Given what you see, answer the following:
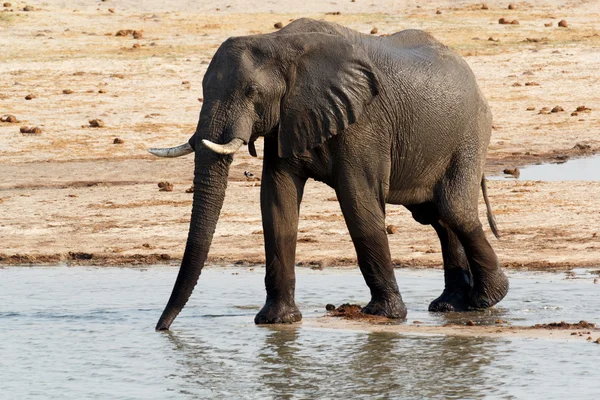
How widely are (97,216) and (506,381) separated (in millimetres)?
7162

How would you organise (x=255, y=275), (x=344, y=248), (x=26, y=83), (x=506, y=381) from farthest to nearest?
(x=26, y=83) → (x=344, y=248) → (x=255, y=275) → (x=506, y=381)

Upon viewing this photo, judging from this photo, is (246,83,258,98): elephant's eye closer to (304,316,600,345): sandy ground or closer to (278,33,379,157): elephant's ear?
(278,33,379,157): elephant's ear

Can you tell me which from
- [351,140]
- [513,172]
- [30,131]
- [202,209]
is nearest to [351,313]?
[351,140]

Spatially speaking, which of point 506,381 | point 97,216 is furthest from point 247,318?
point 97,216

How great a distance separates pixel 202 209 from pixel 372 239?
1271 mm

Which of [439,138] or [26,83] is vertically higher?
[439,138]

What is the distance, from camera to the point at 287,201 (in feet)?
29.7

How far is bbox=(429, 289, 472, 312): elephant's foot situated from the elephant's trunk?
205 centimetres

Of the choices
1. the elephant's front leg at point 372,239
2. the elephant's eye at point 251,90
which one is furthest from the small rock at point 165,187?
the elephant's eye at point 251,90

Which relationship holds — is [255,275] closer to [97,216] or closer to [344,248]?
[344,248]

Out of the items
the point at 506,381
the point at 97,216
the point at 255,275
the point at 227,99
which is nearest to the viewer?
the point at 506,381

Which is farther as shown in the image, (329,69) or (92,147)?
(92,147)

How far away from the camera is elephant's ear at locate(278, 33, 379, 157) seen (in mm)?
8812

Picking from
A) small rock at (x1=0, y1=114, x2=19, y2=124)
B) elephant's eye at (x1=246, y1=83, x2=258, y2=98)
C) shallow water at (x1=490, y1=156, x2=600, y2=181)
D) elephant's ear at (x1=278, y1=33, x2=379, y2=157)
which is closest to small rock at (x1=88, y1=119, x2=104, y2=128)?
small rock at (x1=0, y1=114, x2=19, y2=124)
